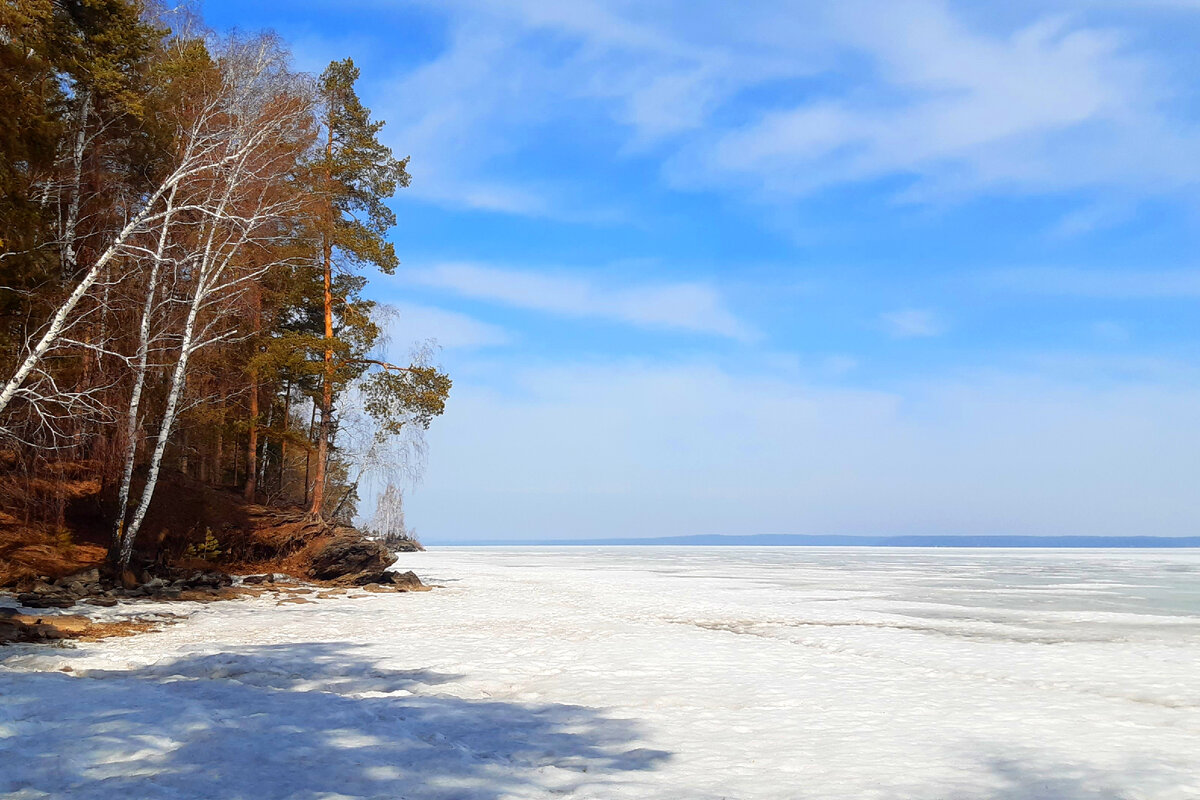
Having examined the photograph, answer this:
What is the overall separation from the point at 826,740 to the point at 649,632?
7138 millimetres

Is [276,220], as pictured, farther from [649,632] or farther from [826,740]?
[826,740]

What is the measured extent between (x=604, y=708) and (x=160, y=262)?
15130 mm

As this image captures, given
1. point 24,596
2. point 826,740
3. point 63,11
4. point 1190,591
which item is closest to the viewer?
point 826,740

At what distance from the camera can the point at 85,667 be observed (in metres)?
8.57

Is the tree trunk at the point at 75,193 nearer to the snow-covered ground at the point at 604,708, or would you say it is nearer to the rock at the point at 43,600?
the rock at the point at 43,600


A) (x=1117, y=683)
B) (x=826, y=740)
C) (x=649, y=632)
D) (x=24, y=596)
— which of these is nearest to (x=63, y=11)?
(x=24, y=596)

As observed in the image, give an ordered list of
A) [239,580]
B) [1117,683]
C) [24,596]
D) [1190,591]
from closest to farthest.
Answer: [1117,683]
[24,596]
[239,580]
[1190,591]

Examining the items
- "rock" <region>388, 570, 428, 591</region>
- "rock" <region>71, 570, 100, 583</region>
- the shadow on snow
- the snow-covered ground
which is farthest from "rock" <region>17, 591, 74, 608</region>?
"rock" <region>388, 570, 428, 591</region>

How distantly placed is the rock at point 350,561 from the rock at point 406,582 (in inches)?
12.1

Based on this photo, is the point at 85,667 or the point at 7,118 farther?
the point at 7,118

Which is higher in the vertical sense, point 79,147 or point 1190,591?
point 79,147

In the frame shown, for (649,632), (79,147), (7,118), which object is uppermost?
(79,147)

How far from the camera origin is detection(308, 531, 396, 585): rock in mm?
21828

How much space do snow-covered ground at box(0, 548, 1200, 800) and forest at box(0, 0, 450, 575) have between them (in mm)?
5386
